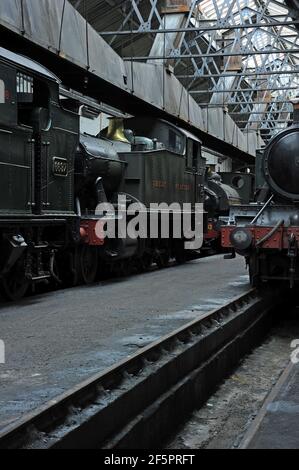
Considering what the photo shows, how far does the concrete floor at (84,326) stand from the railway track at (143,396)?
20cm

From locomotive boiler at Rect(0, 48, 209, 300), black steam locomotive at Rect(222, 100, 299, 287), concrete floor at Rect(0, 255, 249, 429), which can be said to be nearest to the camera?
concrete floor at Rect(0, 255, 249, 429)

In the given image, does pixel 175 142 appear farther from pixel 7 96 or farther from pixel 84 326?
pixel 84 326

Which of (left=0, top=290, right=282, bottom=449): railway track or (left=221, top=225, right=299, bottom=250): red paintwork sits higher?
(left=221, top=225, right=299, bottom=250): red paintwork

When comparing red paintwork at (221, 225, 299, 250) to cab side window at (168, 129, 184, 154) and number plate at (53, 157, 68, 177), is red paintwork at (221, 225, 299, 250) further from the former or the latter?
cab side window at (168, 129, 184, 154)

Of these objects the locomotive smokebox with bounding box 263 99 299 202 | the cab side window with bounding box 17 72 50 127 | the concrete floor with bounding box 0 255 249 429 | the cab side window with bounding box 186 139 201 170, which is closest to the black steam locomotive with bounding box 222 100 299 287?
the locomotive smokebox with bounding box 263 99 299 202

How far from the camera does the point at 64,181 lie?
8.83 metres

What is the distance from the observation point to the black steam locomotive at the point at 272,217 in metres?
8.21

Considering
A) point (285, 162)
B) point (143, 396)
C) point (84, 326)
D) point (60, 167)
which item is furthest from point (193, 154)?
point (143, 396)

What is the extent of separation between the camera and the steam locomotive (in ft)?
24.5

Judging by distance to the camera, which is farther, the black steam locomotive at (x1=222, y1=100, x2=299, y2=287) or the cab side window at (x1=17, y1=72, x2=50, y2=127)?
the black steam locomotive at (x1=222, y1=100, x2=299, y2=287)

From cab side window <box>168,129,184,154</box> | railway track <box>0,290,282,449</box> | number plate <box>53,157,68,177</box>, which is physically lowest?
railway track <box>0,290,282,449</box>

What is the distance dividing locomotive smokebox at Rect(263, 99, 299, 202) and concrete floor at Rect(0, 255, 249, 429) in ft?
5.39

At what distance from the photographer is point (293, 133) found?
28.4ft
